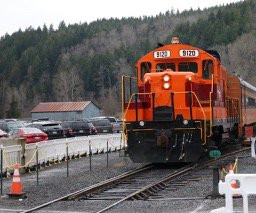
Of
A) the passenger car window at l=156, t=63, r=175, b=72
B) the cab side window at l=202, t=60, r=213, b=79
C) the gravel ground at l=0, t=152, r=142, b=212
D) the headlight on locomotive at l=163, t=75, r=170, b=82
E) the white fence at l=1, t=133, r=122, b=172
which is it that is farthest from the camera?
the passenger car window at l=156, t=63, r=175, b=72

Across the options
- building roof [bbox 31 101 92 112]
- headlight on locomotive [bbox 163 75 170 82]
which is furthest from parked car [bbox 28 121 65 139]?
building roof [bbox 31 101 92 112]

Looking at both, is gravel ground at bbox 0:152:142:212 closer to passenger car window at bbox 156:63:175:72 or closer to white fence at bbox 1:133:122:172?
white fence at bbox 1:133:122:172

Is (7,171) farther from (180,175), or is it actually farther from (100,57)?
(100,57)

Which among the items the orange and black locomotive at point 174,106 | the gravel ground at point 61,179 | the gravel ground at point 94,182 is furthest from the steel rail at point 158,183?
the gravel ground at point 61,179

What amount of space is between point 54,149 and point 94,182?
6.67 metres

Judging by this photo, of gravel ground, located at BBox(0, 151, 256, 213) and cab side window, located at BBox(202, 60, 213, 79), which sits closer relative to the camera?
gravel ground, located at BBox(0, 151, 256, 213)

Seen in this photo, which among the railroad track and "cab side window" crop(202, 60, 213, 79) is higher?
"cab side window" crop(202, 60, 213, 79)

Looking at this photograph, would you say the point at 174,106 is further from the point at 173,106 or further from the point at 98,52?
the point at 98,52

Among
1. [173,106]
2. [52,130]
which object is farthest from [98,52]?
[173,106]

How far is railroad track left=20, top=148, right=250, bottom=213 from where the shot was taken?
40.1ft

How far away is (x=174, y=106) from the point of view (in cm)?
1727

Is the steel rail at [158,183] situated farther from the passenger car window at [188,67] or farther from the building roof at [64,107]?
the building roof at [64,107]

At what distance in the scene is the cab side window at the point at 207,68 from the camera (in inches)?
727

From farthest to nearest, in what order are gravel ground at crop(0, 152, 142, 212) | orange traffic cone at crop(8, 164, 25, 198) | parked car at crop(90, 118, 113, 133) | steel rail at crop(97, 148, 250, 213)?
parked car at crop(90, 118, 113, 133) → orange traffic cone at crop(8, 164, 25, 198) → gravel ground at crop(0, 152, 142, 212) → steel rail at crop(97, 148, 250, 213)
